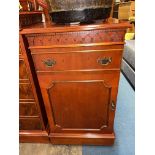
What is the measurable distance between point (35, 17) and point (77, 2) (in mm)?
619

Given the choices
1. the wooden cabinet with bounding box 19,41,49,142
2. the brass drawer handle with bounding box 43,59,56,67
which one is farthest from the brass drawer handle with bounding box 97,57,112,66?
the wooden cabinet with bounding box 19,41,49,142

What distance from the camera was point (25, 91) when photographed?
1247 millimetres

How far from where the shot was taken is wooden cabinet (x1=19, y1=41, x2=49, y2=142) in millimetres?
1193

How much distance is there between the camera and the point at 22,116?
1360mm

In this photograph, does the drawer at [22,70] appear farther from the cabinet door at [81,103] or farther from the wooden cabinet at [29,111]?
the cabinet door at [81,103]

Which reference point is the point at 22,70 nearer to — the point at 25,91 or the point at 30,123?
the point at 25,91

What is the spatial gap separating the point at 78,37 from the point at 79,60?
5.4 inches

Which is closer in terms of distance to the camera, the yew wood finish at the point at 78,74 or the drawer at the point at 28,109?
the yew wood finish at the point at 78,74

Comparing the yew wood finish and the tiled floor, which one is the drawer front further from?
the tiled floor

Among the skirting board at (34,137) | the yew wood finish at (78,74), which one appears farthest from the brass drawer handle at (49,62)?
the skirting board at (34,137)

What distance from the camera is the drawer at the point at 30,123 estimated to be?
137cm

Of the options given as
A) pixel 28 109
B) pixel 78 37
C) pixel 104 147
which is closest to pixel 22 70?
pixel 28 109

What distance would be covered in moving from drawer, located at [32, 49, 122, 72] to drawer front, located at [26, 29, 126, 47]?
0.06m
